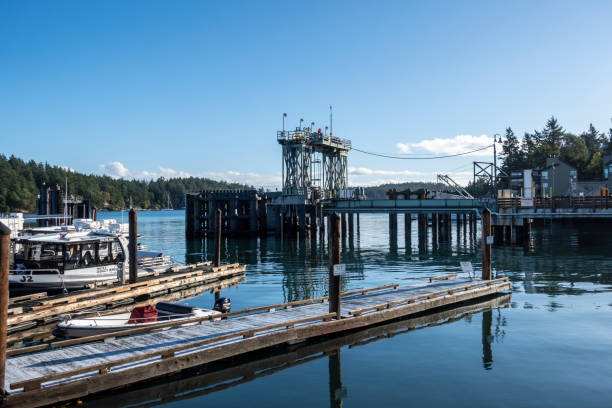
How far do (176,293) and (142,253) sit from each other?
713 cm

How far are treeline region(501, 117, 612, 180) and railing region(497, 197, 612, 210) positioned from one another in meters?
61.7

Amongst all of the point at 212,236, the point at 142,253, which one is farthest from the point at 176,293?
the point at 212,236

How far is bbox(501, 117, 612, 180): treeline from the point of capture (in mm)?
103675

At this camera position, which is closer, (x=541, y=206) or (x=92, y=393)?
(x=92, y=393)

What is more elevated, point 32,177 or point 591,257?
point 32,177

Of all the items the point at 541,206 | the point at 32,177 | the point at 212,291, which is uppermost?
the point at 32,177

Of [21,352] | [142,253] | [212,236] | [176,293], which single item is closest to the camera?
[21,352]

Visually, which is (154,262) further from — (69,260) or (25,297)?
(25,297)

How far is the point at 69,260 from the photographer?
26625mm

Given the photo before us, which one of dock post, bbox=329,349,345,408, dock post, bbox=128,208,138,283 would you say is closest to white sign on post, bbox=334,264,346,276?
dock post, bbox=329,349,345,408

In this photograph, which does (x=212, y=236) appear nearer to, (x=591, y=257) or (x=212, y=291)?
(x=212, y=291)

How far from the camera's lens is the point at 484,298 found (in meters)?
25.2

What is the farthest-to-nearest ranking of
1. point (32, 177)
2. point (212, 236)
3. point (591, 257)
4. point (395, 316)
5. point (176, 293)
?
point (32, 177), point (212, 236), point (591, 257), point (176, 293), point (395, 316)

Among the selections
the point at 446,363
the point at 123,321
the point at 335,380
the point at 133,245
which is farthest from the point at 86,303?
the point at 446,363
